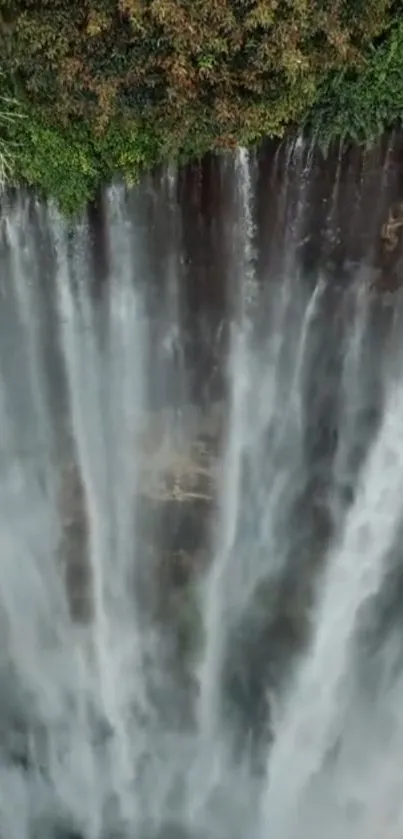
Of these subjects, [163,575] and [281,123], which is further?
[163,575]

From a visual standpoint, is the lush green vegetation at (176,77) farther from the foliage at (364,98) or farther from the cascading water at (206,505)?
the cascading water at (206,505)

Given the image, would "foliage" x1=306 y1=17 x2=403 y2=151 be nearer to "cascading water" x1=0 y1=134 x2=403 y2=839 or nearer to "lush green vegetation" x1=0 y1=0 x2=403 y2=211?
"lush green vegetation" x1=0 y1=0 x2=403 y2=211

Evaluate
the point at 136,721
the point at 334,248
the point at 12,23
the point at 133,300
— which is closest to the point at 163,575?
the point at 136,721

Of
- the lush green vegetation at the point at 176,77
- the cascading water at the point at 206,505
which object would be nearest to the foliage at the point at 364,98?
the lush green vegetation at the point at 176,77

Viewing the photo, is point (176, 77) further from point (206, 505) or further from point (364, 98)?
point (206, 505)

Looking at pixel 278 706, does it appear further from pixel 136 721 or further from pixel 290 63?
pixel 290 63

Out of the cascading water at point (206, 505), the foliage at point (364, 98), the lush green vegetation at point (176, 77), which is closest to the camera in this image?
the lush green vegetation at point (176, 77)

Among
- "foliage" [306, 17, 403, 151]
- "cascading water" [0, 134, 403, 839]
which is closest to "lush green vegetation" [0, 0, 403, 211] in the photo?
"foliage" [306, 17, 403, 151]
